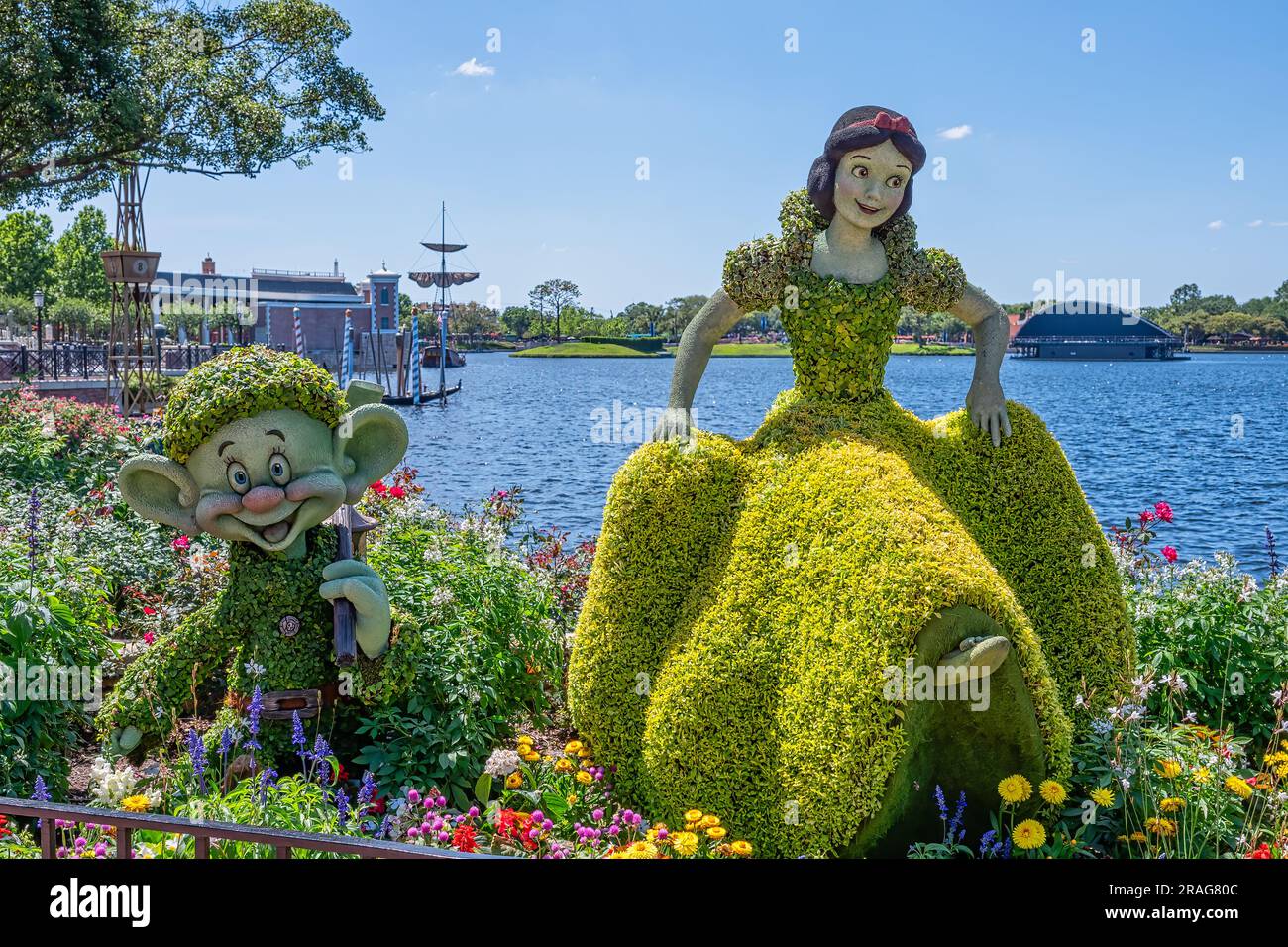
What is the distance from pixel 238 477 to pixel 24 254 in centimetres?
5104

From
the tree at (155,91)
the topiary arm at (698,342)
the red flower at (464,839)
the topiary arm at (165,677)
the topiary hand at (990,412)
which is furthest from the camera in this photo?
the tree at (155,91)

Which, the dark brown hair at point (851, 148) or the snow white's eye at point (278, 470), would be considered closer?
the snow white's eye at point (278, 470)

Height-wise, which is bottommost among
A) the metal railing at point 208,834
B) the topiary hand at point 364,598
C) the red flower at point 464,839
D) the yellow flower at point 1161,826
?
the yellow flower at point 1161,826

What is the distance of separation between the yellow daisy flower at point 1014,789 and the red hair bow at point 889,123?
2.55 meters

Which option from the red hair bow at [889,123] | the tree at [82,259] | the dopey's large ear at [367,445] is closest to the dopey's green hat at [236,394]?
the dopey's large ear at [367,445]

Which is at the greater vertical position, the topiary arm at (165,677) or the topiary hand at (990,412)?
the topiary hand at (990,412)

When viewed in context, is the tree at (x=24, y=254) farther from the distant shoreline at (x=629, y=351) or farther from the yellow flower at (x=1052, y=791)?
the distant shoreline at (x=629, y=351)

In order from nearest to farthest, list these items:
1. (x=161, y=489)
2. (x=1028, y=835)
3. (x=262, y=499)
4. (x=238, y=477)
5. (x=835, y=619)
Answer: (x=1028, y=835) → (x=835, y=619) → (x=262, y=499) → (x=238, y=477) → (x=161, y=489)

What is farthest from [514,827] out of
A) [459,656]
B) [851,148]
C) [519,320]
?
[519,320]

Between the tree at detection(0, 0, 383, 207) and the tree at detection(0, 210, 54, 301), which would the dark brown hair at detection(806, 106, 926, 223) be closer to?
the tree at detection(0, 0, 383, 207)

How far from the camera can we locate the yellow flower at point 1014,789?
340 cm

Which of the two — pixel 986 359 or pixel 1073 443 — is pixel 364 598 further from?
pixel 1073 443

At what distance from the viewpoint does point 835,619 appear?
11.7 ft

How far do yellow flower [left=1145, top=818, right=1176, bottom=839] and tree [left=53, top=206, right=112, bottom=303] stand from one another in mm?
53658
